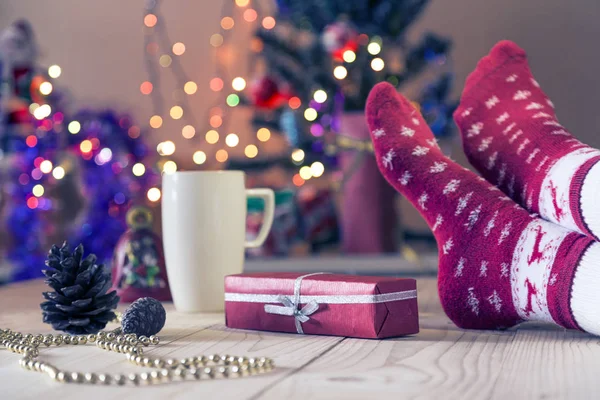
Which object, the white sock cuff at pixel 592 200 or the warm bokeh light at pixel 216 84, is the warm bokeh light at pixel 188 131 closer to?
the warm bokeh light at pixel 216 84

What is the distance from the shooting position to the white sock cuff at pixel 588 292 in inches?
23.1

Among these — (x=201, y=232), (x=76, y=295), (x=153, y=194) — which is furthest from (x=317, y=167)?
(x=76, y=295)

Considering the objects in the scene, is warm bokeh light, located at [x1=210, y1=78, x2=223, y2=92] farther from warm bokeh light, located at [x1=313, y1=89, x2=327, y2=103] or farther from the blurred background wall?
warm bokeh light, located at [x1=313, y1=89, x2=327, y2=103]

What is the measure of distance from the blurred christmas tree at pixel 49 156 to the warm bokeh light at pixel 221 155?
0.40 metres

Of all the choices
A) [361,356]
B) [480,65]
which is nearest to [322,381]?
[361,356]

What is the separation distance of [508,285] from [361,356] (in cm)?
22

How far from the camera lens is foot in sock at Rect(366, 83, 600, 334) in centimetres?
61

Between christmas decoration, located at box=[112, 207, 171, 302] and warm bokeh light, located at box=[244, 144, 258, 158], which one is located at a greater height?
warm bokeh light, located at box=[244, 144, 258, 158]

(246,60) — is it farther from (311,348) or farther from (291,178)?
(311,348)

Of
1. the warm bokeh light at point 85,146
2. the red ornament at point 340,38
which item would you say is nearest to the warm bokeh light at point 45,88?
the warm bokeh light at point 85,146

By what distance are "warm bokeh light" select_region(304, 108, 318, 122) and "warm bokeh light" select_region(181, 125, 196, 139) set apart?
73 centimetres

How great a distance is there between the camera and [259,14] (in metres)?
2.53

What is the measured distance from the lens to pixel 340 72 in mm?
1826

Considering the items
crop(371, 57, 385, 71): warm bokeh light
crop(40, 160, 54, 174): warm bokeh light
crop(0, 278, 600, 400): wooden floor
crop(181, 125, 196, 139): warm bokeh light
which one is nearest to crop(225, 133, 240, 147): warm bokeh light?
crop(181, 125, 196, 139): warm bokeh light
